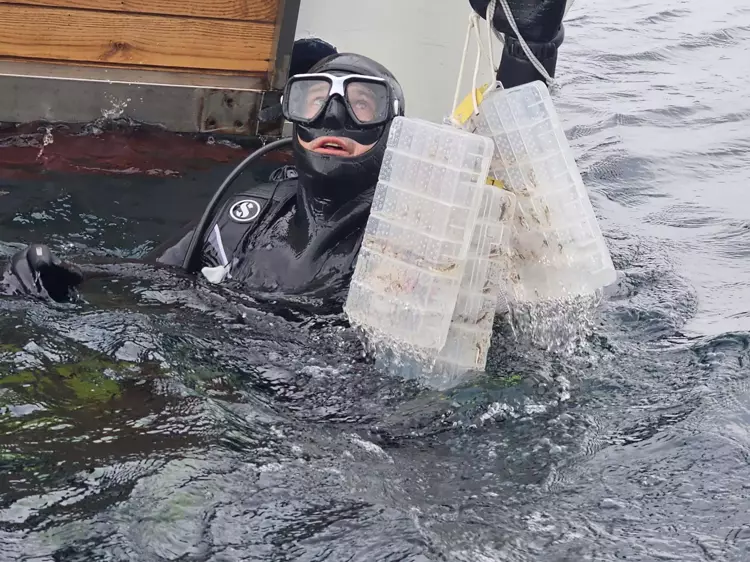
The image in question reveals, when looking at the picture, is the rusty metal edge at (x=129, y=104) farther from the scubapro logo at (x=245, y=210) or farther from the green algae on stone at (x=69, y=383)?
the green algae on stone at (x=69, y=383)

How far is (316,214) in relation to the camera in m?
3.71

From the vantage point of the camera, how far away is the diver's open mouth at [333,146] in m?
3.58

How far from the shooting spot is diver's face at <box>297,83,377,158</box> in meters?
3.58

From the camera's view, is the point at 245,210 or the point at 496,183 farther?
the point at 245,210

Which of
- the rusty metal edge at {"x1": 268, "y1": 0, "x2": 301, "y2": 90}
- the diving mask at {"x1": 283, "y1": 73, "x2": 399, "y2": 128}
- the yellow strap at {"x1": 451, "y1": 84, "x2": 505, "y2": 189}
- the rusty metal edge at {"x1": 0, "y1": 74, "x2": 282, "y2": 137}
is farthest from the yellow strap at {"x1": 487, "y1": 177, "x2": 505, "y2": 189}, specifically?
the rusty metal edge at {"x1": 0, "y1": 74, "x2": 282, "y2": 137}

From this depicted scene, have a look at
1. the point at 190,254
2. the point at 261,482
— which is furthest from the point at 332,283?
the point at 261,482

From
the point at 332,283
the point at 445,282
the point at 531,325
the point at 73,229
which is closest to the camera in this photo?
the point at 445,282

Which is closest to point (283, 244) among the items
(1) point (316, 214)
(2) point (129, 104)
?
(1) point (316, 214)

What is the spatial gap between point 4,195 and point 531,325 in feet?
10.6

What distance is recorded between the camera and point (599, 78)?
9305mm

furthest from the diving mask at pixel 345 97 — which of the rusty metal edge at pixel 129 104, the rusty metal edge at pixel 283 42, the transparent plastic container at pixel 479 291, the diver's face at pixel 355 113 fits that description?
the rusty metal edge at pixel 129 104

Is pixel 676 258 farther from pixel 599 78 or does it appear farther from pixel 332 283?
pixel 599 78

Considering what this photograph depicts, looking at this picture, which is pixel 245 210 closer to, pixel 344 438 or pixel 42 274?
pixel 42 274

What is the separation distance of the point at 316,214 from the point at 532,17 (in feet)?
3.83
